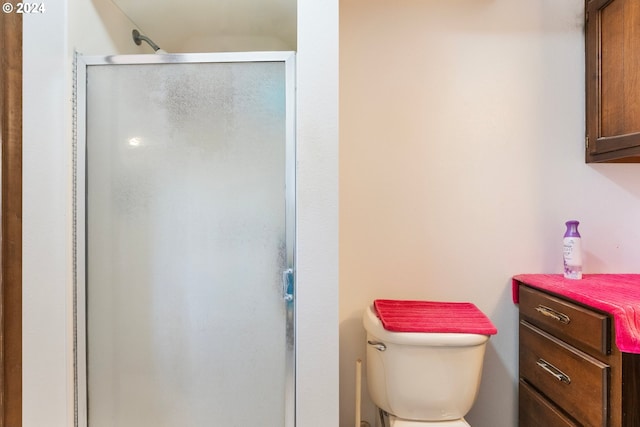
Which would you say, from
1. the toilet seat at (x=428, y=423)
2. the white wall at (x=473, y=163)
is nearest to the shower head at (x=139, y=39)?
the white wall at (x=473, y=163)

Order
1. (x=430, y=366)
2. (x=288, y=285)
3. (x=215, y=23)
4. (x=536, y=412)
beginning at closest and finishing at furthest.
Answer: (x=288, y=285) < (x=430, y=366) < (x=536, y=412) < (x=215, y=23)

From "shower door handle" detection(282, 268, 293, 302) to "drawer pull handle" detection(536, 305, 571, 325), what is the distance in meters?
1.04

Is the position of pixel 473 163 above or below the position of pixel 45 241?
above

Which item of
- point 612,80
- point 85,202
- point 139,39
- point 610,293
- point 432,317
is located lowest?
point 432,317

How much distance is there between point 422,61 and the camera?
5.01ft

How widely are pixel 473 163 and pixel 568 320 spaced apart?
77 cm

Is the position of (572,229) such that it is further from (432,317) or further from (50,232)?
(50,232)

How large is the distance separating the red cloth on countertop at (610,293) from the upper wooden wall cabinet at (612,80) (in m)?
0.55

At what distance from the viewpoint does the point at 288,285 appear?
3.64 ft

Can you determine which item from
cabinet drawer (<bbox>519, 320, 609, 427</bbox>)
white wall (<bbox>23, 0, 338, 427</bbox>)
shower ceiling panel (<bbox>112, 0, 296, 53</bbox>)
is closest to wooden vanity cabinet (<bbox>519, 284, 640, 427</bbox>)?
cabinet drawer (<bbox>519, 320, 609, 427</bbox>)

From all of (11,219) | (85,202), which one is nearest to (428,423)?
(85,202)

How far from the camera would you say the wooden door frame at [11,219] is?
1.13 meters

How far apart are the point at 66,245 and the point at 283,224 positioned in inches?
31.9

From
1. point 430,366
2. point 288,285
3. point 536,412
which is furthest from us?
point 536,412
